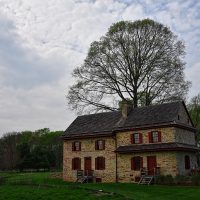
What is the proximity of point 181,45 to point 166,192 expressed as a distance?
908 inches

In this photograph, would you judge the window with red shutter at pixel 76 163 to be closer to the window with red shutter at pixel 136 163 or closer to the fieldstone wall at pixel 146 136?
the fieldstone wall at pixel 146 136

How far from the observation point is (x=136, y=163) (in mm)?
35594

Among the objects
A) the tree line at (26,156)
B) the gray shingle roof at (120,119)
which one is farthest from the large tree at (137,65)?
the tree line at (26,156)

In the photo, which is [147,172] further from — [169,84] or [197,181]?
[169,84]

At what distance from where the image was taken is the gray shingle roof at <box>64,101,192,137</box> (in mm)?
35812

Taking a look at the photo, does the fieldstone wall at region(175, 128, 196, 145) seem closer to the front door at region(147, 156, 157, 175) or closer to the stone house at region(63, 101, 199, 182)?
the stone house at region(63, 101, 199, 182)

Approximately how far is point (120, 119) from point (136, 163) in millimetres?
6108

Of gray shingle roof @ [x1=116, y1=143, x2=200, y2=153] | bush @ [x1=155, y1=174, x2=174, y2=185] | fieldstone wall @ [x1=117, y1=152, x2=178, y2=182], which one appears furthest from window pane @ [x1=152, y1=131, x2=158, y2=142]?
bush @ [x1=155, y1=174, x2=174, y2=185]

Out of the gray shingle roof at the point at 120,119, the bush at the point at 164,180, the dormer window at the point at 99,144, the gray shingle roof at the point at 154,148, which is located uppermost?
the gray shingle roof at the point at 120,119

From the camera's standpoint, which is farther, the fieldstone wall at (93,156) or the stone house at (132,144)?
the fieldstone wall at (93,156)

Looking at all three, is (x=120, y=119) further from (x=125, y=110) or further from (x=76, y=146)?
(x=76, y=146)

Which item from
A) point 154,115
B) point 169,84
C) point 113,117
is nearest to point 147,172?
point 154,115

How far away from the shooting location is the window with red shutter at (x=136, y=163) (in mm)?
35125

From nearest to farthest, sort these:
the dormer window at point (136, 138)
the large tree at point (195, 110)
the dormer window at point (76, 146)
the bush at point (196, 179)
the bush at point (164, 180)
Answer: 1. the bush at point (196, 179)
2. the bush at point (164, 180)
3. the dormer window at point (136, 138)
4. the dormer window at point (76, 146)
5. the large tree at point (195, 110)
